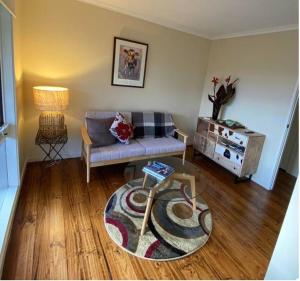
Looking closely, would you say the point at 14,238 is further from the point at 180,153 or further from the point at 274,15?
the point at 274,15

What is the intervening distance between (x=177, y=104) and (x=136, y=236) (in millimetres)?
2765

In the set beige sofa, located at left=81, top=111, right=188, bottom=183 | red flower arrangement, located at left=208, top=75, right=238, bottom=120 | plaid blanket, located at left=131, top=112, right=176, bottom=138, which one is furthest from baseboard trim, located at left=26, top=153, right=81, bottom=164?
red flower arrangement, located at left=208, top=75, right=238, bottom=120

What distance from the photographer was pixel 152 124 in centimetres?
350

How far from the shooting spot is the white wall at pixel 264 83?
2.77 m

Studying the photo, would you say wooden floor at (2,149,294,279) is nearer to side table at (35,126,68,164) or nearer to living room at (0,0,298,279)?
living room at (0,0,298,279)

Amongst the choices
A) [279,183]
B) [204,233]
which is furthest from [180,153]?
[279,183]

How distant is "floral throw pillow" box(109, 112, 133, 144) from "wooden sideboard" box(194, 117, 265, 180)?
1.46 metres

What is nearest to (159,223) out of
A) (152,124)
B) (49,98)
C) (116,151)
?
(116,151)

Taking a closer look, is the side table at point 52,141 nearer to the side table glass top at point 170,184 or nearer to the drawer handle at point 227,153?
the side table glass top at point 170,184

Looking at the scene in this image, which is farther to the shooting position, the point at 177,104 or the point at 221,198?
the point at 177,104

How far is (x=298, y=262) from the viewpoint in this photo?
0.85m

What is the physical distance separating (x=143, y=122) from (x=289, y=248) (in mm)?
2752

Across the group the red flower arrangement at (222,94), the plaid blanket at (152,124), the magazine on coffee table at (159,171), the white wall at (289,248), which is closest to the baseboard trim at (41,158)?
the plaid blanket at (152,124)

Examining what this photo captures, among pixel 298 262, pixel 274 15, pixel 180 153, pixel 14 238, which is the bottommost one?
pixel 14 238
